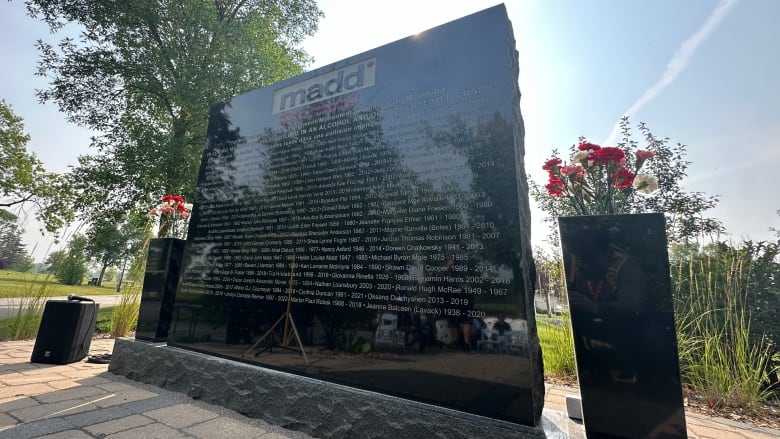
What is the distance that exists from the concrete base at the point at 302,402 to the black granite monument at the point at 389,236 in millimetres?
80

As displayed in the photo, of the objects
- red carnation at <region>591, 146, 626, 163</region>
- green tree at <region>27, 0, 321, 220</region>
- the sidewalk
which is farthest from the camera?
green tree at <region>27, 0, 321, 220</region>

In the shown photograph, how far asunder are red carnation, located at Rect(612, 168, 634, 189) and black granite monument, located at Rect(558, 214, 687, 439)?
455 millimetres

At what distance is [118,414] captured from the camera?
214 centimetres

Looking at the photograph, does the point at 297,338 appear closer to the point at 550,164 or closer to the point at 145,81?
the point at 550,164

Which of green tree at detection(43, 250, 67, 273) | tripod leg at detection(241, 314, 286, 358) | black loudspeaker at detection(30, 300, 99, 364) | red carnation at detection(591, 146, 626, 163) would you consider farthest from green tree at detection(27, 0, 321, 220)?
red carnation at detection(591, 146, 626, 163)

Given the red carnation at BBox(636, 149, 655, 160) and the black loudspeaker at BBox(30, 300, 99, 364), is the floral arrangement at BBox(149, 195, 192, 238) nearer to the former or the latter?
the black loudspeaker at BBox(30, 300, 99, 364)

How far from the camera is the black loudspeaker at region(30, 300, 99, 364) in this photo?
3.46 metres

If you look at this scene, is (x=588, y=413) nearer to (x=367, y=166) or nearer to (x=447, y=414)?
(x=447, y=414)

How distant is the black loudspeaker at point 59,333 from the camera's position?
3.46 m

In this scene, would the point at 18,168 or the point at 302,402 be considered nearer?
the point at 302,402

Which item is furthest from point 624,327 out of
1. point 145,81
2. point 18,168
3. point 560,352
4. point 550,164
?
point 18,168

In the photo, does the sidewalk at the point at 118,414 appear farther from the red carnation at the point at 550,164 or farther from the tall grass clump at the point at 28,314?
the tall grass clump at the point at 28,314

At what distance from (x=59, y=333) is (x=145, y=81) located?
6.90 meters

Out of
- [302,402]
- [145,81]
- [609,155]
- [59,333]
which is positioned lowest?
[302,402]
